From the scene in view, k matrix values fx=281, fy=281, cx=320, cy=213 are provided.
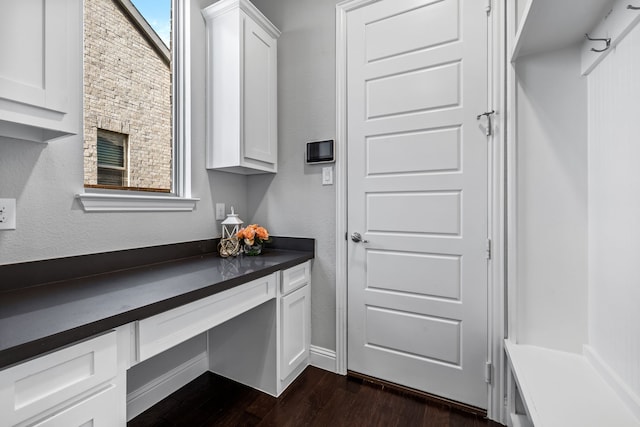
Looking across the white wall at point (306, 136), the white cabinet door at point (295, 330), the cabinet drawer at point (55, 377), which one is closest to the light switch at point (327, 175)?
the white wall at point (306, 136)

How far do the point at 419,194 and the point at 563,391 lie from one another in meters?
1.05

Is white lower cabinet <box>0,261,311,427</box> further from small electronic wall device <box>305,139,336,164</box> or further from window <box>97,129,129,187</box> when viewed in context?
window <box>97,129,129,187</box>

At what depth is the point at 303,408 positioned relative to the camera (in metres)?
1.56

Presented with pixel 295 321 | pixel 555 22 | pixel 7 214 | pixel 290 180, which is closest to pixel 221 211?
pixel 290 180

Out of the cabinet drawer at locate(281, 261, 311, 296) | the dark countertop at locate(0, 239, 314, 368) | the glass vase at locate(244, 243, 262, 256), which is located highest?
the glass vase at locate(244, 243, 262, 256)

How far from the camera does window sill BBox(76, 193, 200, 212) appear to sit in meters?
1.30

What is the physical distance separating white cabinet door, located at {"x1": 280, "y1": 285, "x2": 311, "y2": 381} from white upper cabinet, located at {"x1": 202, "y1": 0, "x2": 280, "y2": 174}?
36.0 inches

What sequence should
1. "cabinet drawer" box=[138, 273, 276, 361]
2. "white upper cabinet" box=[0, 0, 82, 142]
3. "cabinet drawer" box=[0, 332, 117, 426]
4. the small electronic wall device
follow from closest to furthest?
"cabinet drawer" box=[0, 332, 117, 426] < "white upper cabinet" box=[0, 0, 82, 142] < "cabinet drawer" box=[138, 273, 276, 361] < the small electronic wall device

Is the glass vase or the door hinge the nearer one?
the door hinge

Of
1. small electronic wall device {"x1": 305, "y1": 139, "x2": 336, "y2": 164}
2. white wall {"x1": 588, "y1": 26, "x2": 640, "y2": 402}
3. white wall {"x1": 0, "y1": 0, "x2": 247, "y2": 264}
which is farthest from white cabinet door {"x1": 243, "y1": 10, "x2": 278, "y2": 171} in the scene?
white wall {"x1": 588, "y1": 26, "x2": 640, "y2": 402}

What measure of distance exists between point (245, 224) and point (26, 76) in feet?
4.92

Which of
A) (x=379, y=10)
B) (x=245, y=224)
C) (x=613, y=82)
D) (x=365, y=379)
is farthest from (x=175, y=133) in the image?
(x=613, y=82)

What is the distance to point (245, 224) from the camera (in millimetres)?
2240

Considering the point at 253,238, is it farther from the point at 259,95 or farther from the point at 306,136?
the point at 259,95
